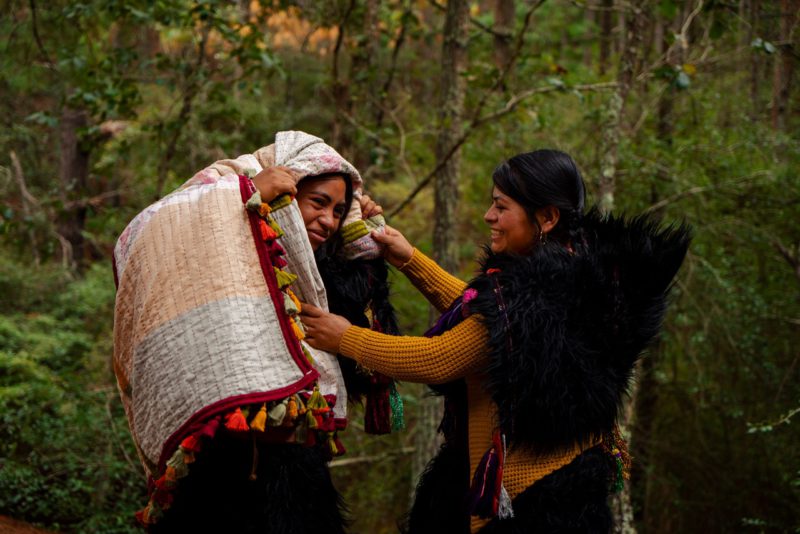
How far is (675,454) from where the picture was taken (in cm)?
674

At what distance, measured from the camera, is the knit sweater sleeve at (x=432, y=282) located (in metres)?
3.18

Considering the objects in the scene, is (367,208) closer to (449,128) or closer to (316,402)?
(316,402)

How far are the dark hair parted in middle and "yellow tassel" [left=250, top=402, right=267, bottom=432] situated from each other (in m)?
1.14

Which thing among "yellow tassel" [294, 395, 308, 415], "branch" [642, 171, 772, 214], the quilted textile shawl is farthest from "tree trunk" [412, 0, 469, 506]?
"yellow tassel" [294, 395, 308, 415]

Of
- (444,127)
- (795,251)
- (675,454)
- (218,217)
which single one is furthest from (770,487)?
(218,217)

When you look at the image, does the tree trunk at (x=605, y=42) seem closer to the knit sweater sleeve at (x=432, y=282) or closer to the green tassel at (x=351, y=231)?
the knit sweater sleeve at (x=432, y=282)

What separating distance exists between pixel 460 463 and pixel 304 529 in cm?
73

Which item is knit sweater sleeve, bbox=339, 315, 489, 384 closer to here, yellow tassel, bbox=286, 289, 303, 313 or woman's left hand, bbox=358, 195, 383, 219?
yellow tassel, bbox=286, 289, 303, 313

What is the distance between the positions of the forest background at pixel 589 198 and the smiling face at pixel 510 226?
2137 mm

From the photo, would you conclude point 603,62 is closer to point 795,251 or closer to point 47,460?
point 795,251

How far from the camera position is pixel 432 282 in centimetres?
321

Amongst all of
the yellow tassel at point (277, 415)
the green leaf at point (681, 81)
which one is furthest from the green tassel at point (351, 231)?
the green leaf at point (681, 81)

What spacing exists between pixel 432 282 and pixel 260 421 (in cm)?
121

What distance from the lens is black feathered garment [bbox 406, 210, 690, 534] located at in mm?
2434
